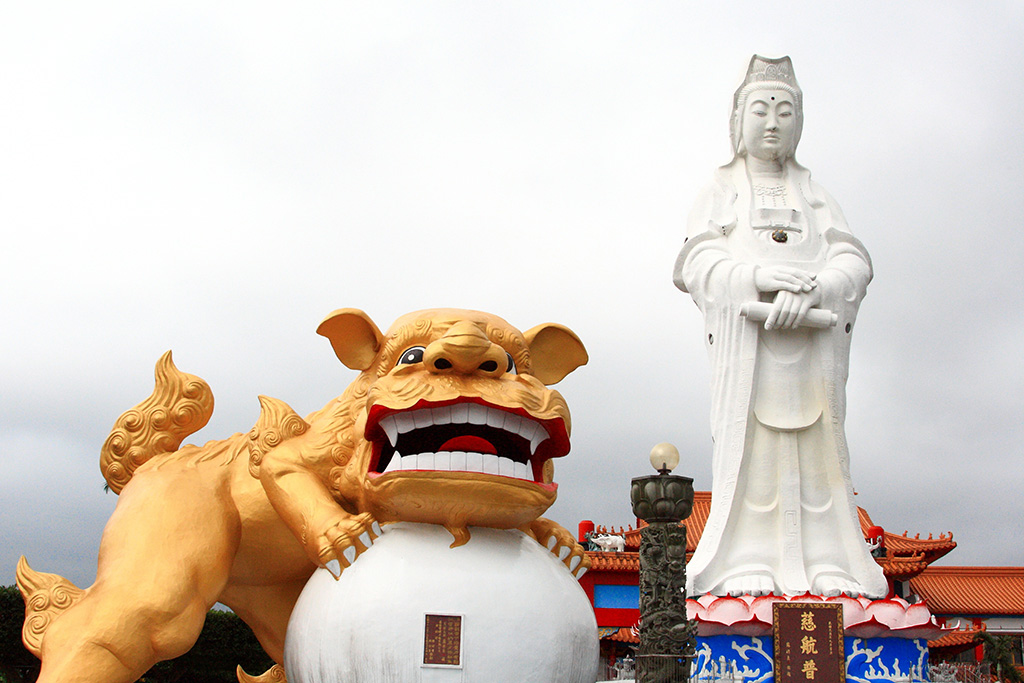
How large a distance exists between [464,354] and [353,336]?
77cm

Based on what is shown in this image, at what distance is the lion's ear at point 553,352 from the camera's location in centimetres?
478

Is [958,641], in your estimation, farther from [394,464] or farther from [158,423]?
[158,423]

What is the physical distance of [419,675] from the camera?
3738 mm

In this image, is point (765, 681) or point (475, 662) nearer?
point (475, 662)

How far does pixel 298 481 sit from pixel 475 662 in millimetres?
1168

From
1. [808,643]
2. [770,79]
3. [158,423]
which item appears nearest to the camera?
[158,423]

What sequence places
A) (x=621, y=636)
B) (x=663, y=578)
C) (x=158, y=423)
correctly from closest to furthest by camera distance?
(x=158, y=423) → (x=663, y=578) → (x=621, y=636)

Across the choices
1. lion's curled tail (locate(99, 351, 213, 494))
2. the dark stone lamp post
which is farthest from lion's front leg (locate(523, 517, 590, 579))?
lion's curled tail (locate(99, 351, 213, 494))

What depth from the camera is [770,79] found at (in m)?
10.0

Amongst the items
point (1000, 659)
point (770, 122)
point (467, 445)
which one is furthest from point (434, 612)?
point (1000, 659)

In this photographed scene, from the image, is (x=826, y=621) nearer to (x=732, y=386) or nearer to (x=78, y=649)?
(x=732, y=386)

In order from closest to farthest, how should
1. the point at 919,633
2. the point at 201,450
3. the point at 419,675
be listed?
the point at 419,675, the point at 201,450, the point at 919,633

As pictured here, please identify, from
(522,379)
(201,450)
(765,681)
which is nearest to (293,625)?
(201,450)

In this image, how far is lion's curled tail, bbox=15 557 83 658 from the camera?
4180 millimetres
